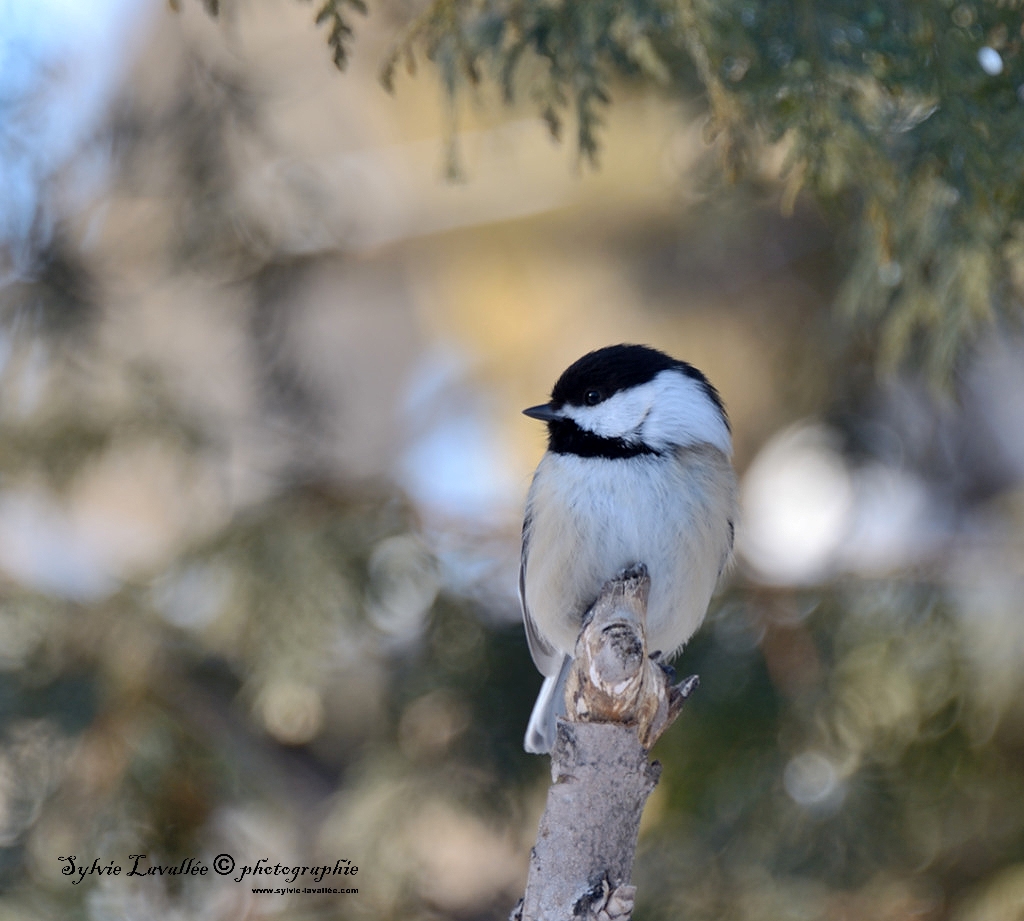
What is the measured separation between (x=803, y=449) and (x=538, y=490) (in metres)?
1.03

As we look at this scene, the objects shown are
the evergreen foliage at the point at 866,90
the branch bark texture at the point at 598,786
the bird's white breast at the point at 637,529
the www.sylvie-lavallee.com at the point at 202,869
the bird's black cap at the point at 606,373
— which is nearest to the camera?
the branch bark texture at the point at 598,786

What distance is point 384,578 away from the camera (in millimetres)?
2564

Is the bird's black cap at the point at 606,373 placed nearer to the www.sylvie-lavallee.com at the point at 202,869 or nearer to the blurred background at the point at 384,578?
the blurred background at the point at 384,578

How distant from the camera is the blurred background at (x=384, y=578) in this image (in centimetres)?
223

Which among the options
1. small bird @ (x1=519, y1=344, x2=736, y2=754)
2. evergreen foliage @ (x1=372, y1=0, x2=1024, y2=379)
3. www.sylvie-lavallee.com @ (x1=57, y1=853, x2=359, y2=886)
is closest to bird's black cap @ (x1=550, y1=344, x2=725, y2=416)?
small bird @ (x1=519, y1=344, x2=736, y2=754)

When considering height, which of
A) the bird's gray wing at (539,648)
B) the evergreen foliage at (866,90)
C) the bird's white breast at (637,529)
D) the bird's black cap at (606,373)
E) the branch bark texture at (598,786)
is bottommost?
the branch bark texture at (598,786)

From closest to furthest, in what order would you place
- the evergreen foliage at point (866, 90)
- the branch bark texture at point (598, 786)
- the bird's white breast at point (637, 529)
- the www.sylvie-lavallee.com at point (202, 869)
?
the branch bark texture at point (598, 786)
the evergreen foliage at point (866, 90)
the bird's white breast at point (637, 529)
the www.sylvie-lavallee.com at point (202, 869)

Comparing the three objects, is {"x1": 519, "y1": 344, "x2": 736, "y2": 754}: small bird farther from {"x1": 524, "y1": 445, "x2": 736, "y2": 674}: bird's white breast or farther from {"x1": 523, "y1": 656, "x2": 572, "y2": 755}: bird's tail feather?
{"x1": 523, "y1": 656, "x2": 572, "y2": 755}: bird's tail feather

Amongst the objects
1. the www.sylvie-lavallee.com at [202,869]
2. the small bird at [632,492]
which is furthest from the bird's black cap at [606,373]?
the www.sylvie-lavallee.com at [202,869]

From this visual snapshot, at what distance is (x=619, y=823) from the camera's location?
46.9 inches

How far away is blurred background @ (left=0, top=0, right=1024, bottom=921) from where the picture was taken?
2.23m

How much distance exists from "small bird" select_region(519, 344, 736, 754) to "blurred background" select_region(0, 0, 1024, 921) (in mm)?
498

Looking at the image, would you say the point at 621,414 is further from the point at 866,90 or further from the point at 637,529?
the point at 866,90

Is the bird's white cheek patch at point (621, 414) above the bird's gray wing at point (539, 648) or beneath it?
above
